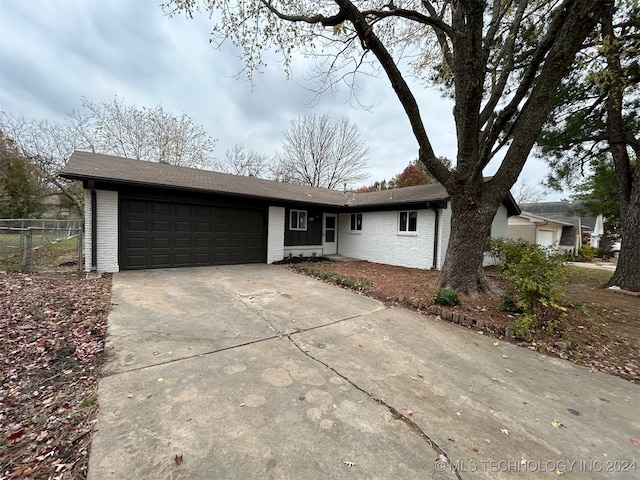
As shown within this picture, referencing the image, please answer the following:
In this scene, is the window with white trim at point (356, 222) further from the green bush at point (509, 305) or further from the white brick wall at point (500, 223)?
the green bush at point (509, 305)

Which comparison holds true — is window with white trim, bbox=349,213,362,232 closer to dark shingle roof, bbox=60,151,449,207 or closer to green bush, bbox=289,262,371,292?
dark shingle roof, bbox=60,151,449,207

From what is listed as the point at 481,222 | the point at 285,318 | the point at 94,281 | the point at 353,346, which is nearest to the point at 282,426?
the point at 353,346

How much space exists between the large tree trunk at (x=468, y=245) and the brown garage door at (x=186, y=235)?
6.70 m

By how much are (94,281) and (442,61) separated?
11249 millimetres

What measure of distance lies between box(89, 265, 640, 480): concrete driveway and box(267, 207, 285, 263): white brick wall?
5962mm

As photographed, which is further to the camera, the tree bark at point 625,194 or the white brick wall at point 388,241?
the white brick wall at point 388,241

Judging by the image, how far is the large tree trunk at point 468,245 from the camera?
18.3 ft

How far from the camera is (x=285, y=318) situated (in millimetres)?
4422

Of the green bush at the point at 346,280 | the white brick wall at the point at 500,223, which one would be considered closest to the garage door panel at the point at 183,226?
the green bush at the point at 346,280

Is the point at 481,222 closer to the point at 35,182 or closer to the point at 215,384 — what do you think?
the point at 215,384

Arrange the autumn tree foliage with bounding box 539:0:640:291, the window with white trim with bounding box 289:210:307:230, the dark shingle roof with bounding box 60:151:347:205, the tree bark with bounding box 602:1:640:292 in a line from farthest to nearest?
the window with white trim with bounding box 289:210:307:230, the tree bark with bounding box 602:1:640:292, the dark shingle roof with bounding box 60:151:347:205, the autumn tree foliage with bounding box 539:0:640:291

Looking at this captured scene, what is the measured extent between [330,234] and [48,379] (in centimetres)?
1114

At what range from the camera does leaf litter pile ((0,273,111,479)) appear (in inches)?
65.8

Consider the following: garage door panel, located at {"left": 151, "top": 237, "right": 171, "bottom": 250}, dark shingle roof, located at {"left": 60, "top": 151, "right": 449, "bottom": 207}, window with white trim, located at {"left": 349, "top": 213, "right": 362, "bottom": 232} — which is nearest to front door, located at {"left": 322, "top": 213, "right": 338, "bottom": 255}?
window with white trim, located at {"left": 349, "top": 213, "right": 362, "bottom": 232}
